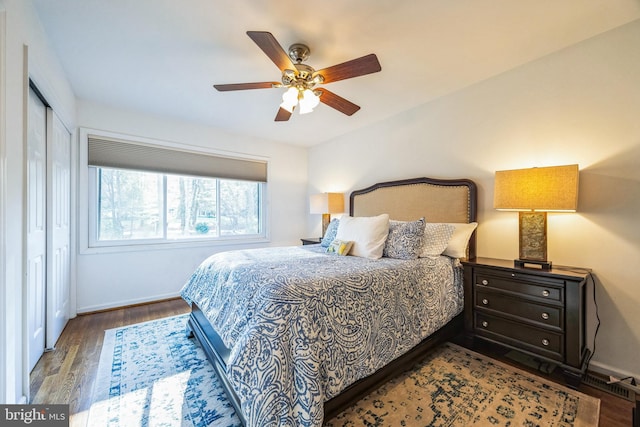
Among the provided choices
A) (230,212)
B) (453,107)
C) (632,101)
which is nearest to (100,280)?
(230,212)

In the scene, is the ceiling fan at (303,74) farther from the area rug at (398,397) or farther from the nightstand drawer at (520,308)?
the area rug at (398,397)

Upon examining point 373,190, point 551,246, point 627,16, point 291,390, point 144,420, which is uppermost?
point 627,16

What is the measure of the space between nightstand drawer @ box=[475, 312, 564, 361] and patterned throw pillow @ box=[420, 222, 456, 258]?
2.01 feet

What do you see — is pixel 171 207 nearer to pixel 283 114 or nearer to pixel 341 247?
pixel 283 114

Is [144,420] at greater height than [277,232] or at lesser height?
lesser

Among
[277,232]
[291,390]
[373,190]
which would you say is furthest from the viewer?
[277,232]

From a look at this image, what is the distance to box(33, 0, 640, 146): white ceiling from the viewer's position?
1.66 m

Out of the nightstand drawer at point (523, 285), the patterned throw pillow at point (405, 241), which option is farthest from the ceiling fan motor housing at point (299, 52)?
the nightstand drawer at point (523, 285)

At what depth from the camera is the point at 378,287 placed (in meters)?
1.72

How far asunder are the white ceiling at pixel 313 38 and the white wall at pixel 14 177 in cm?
32

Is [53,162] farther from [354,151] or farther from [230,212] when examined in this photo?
[354,151]

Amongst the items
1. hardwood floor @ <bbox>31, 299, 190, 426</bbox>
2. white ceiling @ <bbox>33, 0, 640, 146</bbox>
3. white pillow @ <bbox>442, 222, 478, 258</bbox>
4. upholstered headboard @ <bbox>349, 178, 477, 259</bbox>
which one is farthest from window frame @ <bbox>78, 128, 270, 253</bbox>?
white pillow @ <bbox>442, 222, 478, 258</bbox>

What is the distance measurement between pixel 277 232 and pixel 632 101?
4.21 metres

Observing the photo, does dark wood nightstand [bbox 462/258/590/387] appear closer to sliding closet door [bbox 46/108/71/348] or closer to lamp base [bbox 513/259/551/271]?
lamp base [bbox 513/259/551/271]
